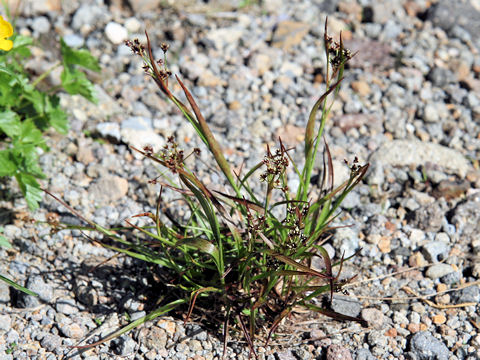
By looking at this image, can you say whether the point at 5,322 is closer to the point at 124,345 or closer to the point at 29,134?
the point at 124,345

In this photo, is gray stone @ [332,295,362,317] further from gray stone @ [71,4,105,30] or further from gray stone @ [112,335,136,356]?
gray stone @ [71,4,105,30]

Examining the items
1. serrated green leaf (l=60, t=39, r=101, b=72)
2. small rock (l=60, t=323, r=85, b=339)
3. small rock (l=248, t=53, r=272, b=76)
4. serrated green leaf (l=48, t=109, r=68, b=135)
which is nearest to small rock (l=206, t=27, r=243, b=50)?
small rock (l=248, t=53, r=272, b=76)

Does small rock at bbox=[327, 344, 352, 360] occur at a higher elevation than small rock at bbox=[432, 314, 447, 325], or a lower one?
lower

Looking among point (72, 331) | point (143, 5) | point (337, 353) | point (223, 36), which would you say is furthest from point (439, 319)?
point (143, 5)

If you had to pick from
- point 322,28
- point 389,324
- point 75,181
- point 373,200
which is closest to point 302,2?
point 322,28

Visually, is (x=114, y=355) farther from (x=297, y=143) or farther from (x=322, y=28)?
(x=322, y=28)

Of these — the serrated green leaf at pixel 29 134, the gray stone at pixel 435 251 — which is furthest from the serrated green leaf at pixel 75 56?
the gray stone at pixel 435 251
